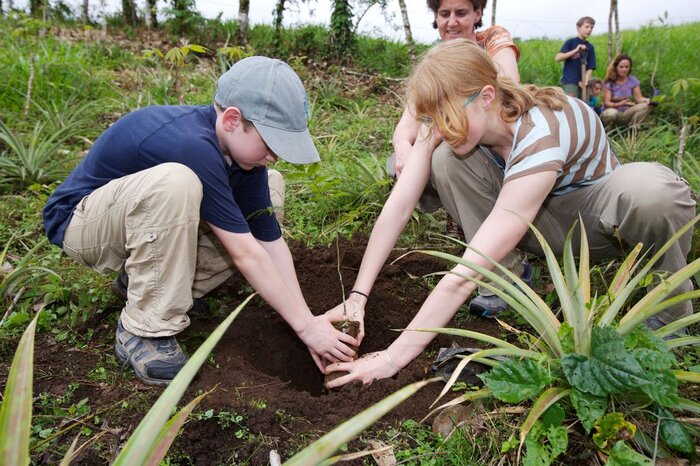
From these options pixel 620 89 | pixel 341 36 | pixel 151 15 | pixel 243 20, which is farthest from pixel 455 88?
pixel 151 15

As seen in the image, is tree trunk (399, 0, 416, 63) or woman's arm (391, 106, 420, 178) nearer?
woman's arm (391, 106, 420, 178)

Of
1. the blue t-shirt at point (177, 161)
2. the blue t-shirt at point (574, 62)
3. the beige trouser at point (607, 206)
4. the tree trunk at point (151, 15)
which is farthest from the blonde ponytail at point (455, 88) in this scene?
the tree trunk at point (151, 15)

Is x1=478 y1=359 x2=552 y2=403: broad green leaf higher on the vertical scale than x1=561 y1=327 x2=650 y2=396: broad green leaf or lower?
lower

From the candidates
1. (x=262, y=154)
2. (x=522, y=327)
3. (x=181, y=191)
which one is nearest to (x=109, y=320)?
(x=181, y=191)

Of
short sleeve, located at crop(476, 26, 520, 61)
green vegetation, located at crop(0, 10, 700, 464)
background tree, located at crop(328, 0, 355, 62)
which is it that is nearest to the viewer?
green vegetation, located at crop(0, 10, 700, 464)

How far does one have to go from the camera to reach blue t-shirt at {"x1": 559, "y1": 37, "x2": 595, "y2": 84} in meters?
6.59

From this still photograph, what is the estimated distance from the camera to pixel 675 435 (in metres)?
1.40

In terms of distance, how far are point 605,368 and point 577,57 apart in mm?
6053

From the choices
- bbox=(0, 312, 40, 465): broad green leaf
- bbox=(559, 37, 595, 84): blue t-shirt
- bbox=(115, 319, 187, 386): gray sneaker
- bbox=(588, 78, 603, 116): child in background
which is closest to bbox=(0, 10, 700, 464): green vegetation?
bbox=(0, 312, 40, 465): broad green leaf

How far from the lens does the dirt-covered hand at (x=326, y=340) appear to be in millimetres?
1976

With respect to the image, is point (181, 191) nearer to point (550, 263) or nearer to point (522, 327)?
point (550, 263)

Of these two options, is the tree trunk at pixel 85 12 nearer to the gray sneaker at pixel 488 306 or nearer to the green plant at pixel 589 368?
the gray sneaker at pixel 488 306

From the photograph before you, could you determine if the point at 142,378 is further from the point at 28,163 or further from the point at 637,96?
the point at 637,96

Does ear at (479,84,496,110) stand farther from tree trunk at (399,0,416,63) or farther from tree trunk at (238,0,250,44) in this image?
tree trunk at (238,0,250,44)
